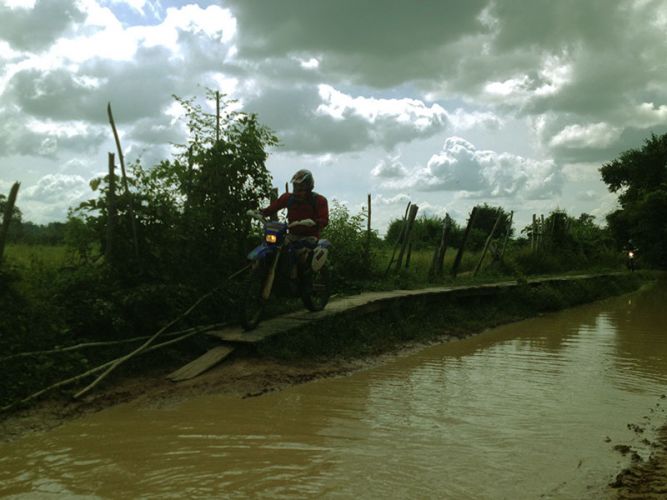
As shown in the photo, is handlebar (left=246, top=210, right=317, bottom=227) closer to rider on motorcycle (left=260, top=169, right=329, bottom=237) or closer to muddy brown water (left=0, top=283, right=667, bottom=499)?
rider on motorcycle (left=260, top=169, right=329, bottom=237)

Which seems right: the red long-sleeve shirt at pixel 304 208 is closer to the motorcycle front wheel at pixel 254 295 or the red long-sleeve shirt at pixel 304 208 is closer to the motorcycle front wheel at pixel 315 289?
the motorcycle front wheel at pixel 315 289

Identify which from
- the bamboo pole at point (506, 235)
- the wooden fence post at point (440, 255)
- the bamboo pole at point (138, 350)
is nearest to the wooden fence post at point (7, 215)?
the bamboo pole at point (138, 350)

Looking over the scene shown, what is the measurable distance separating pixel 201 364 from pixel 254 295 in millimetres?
1370

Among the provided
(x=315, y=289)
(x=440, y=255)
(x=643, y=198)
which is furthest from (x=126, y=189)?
(x=643, y=198)

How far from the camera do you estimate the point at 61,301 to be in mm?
5879

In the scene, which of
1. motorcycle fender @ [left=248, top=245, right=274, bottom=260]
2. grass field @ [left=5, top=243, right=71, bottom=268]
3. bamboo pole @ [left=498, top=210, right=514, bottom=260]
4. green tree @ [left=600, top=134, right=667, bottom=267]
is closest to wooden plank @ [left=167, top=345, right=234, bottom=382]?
motorcycle fender @ [left=248, top=245, right=274, bottom=260]

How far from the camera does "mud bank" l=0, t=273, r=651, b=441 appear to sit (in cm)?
480

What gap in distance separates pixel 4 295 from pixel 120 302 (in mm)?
1132

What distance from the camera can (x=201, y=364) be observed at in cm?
570

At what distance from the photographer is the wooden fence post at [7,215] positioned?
507 centimetres

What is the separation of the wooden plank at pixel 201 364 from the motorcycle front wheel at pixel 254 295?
445 millimetres

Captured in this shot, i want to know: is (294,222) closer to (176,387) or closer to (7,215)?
(176,387)

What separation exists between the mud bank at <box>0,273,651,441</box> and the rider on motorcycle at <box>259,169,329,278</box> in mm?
1081

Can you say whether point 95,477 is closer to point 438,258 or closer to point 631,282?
point 438,258
